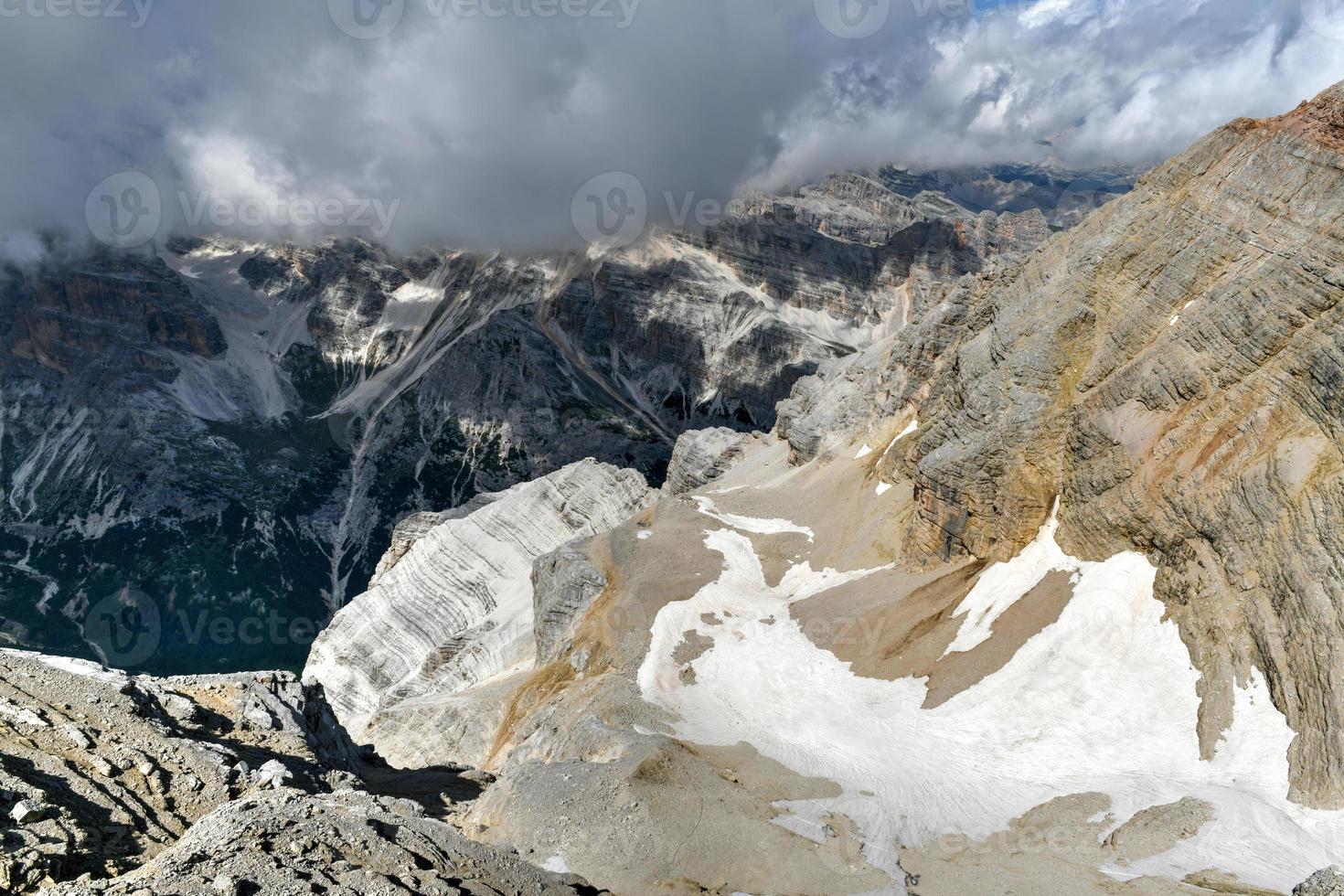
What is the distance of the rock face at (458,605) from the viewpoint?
80938mm

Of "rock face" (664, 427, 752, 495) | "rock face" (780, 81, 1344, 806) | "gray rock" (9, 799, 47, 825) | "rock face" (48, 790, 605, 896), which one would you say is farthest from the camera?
"rock face" (664, 427, 752, 495)

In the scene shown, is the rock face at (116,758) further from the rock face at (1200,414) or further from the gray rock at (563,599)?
the rock face at (1200,414)

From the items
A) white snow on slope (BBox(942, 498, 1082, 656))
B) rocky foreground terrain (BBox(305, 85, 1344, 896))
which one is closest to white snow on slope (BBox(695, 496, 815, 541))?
rocky foreground terrain (BBox(305, 85, 1344, 896))

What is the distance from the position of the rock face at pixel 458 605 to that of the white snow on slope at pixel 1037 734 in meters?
34.5

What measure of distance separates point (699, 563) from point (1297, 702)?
4014 centimetres

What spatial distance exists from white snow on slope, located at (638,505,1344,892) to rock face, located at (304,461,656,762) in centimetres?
3449

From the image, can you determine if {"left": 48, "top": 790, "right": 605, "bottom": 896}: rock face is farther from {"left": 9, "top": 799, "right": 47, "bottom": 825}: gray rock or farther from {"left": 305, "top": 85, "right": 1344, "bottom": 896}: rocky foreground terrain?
{"left": 305, "top": 85, "right": 1344, "bottom": 896}: rocky foreground terrain

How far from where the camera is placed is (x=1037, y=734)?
3841 centimetres

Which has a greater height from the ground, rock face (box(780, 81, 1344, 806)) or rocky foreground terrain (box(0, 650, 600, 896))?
rock face (box(780, 81, 1344, 806))

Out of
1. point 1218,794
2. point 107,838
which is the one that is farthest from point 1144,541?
point 107,838

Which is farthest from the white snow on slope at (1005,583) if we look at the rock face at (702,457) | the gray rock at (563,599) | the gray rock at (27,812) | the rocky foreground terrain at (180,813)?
the rock face at (702,457)

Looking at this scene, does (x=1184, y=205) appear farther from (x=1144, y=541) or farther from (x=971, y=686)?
(x=971, y=686)

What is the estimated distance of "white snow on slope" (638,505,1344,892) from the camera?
28.2 metres

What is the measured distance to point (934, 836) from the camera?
3181 centimetres
